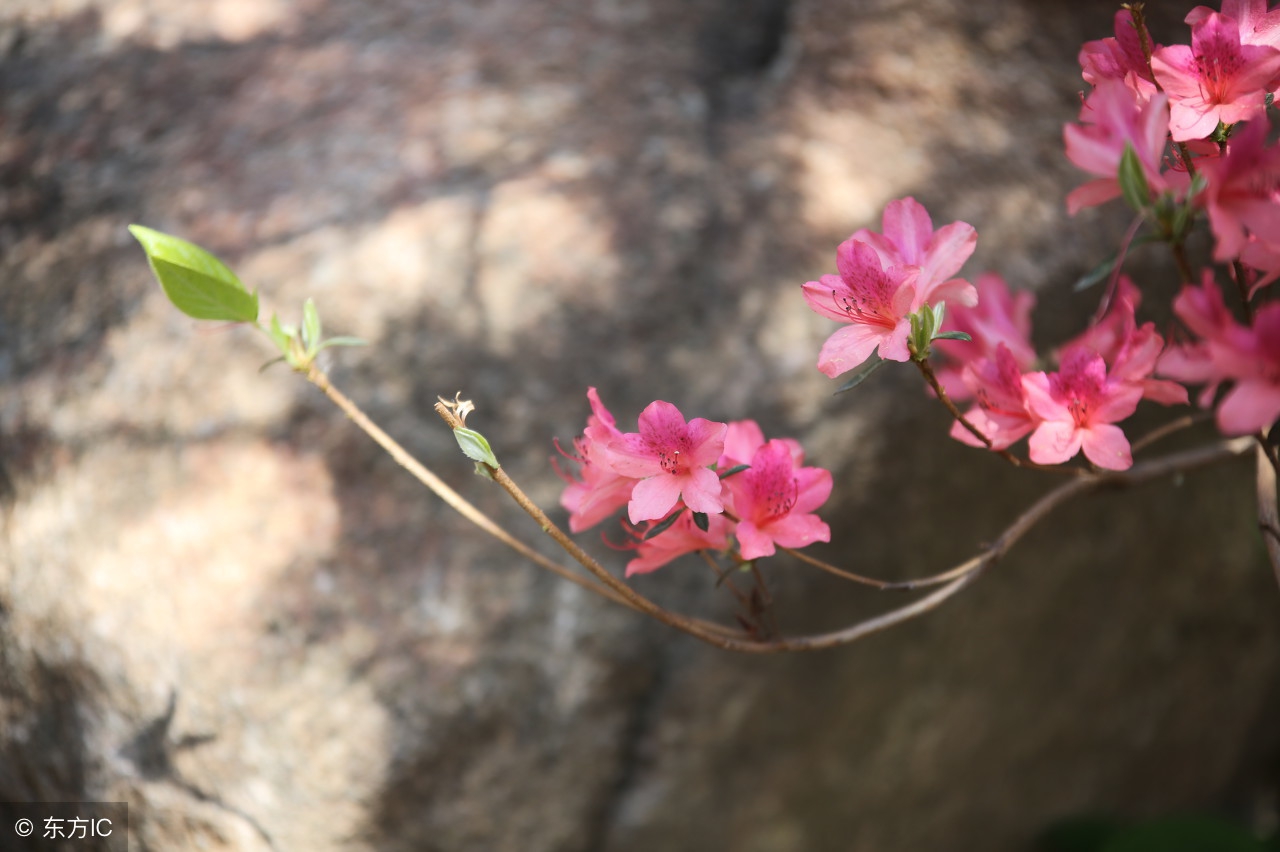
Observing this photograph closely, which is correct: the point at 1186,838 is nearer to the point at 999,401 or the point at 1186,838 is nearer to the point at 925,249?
the point at 999,401

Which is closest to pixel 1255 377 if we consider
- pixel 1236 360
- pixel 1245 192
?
pixel 1236 360

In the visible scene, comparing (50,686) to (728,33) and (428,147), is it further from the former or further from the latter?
(728,33)

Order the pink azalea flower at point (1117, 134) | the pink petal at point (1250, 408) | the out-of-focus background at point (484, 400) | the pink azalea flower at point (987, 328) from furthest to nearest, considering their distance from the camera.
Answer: the out-of-focus background at point (484, 400)
the pink azalea flower at point (987, 328)
the pink azalea flower at point (1117, 134)
the pink petal at point (1250, 408)

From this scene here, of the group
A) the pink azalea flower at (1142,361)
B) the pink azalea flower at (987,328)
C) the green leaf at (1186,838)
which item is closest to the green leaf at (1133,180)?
the pink azalea flower at (1142,361)

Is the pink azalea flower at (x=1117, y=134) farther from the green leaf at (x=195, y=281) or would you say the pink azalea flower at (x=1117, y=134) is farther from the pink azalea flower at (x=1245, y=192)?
the green leaf at (x=195, y=281)

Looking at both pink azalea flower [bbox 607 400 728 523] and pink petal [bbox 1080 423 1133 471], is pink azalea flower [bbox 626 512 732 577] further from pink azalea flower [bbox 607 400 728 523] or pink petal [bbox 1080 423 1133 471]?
pink petal [bbox 1080 423 1133 471]

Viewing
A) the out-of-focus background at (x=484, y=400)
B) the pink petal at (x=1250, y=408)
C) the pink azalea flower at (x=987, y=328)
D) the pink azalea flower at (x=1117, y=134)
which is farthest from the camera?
the out-of-focus background at (x=484, y=400)
